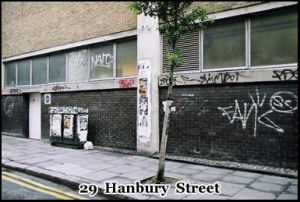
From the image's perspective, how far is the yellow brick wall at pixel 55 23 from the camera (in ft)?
34.9

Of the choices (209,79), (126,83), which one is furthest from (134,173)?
(126,83)

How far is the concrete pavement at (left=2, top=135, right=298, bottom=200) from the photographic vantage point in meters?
5.70

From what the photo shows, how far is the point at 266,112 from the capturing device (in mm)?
7527

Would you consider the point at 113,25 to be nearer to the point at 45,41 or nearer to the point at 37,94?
the point at 45,41

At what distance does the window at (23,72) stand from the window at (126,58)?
233 inches

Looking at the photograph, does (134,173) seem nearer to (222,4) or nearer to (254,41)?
(254,41)

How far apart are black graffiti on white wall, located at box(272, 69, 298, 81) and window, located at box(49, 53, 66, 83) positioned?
27.7 ft

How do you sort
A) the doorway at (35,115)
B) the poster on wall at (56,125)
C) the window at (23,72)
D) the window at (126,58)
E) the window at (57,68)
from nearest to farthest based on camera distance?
the window at (126,58) → the poster on wall at (56,125) → the window at (57,68) → the doorway at (35,115) → the window at (23,72)

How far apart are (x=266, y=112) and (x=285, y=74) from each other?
0.99m

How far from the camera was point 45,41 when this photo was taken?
13.3 m

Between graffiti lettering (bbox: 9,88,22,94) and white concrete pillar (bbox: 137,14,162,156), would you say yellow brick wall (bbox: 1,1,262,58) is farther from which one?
graffiti lettering (bbox: 9,88,22,94)

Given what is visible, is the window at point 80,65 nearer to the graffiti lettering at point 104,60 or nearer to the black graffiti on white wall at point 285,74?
the graffiti lettering at point 104,60

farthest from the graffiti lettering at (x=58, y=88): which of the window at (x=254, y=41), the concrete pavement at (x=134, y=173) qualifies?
the window at (x=254, y=41)

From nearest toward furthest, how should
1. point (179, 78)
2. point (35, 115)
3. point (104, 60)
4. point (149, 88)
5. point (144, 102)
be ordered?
point (179, 78), point (149, 88), point (144, 102), point (104, 60), point (35, 115)
